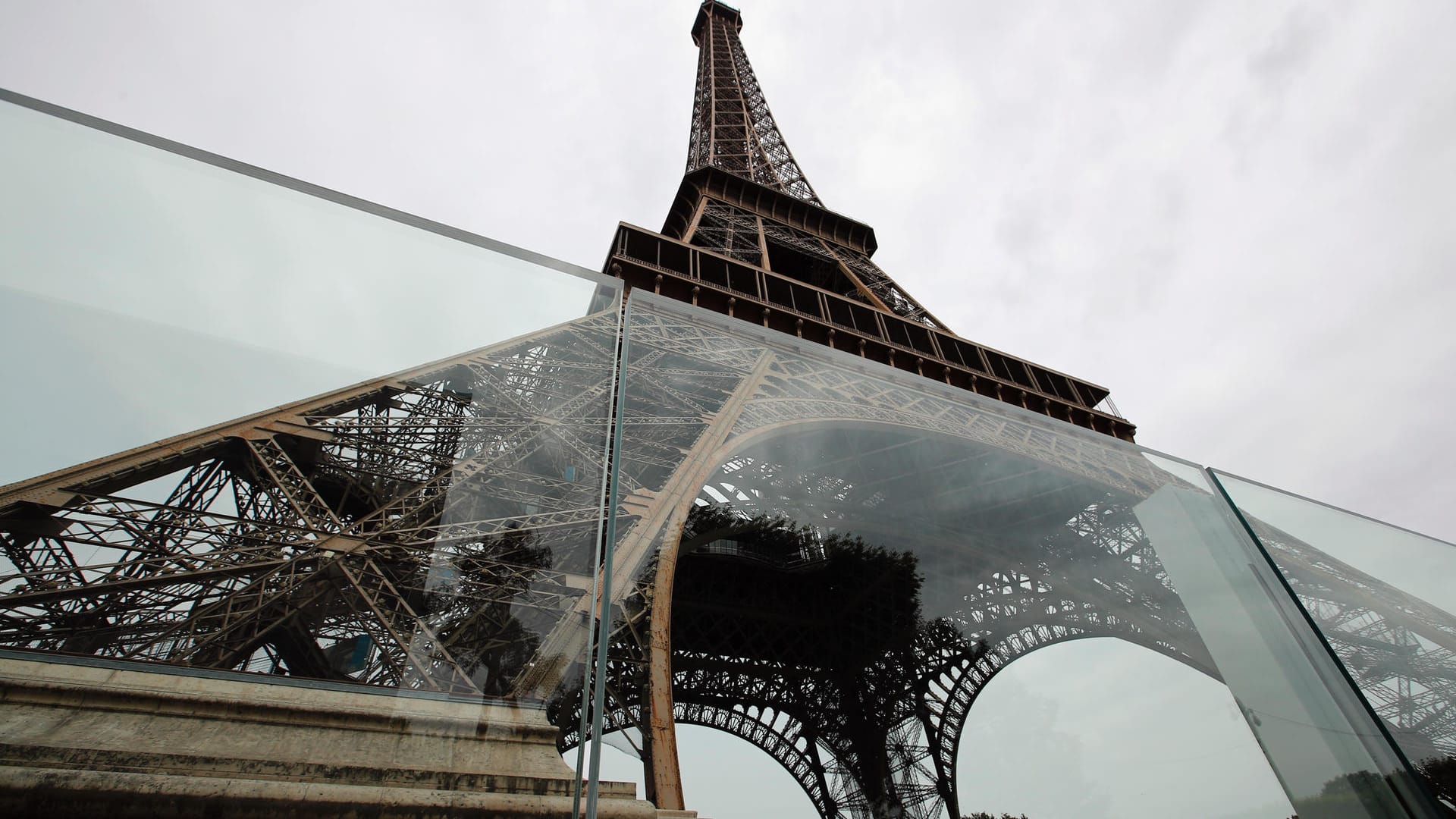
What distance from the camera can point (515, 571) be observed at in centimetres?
256

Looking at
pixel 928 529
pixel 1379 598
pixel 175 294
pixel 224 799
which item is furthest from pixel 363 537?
pixel 1379 598

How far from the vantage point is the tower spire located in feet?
86.5

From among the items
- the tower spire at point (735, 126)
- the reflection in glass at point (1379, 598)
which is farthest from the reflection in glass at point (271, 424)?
the tower spire at point (735, 126)

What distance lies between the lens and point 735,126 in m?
30.2

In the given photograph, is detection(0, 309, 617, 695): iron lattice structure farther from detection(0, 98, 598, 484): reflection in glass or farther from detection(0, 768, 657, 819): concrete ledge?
detection(0, 768, 657, 819): concrete ledge

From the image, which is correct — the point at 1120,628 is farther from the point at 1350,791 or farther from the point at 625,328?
the point at 625,328

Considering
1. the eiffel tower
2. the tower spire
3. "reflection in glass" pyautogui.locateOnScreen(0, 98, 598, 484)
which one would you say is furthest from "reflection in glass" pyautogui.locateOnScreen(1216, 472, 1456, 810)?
the tower spire

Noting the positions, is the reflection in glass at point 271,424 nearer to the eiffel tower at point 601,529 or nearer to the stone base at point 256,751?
the eiffel tower at point 601,529

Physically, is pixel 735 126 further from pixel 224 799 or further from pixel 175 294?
pixel 224 799

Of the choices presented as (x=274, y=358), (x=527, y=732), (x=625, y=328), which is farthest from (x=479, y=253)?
(x=527, y=732)

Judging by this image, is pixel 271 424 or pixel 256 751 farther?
pixel 271 424

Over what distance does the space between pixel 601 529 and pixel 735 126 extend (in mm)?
30301

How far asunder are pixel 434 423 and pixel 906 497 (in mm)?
A: 4621

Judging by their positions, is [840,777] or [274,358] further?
[840,777]
